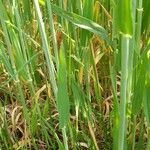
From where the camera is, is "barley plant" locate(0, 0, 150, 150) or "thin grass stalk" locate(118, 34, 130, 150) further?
"barley plant" locate(0, 0, 150, 150)

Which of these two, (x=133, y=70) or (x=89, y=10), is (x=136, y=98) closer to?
(x=133, y=70)

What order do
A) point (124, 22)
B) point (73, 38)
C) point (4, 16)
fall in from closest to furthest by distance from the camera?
point (124, 22) < point (4, 16) < point (73, 38)

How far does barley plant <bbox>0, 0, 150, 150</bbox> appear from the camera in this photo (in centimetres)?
53

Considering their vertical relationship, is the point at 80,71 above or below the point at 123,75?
below

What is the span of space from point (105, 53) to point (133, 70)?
0.92ft

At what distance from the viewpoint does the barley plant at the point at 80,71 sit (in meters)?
0.53

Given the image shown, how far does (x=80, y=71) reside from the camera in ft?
2.80

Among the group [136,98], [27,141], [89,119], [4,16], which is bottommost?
[27,141]

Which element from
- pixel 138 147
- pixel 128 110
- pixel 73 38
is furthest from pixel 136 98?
pixel 73 38

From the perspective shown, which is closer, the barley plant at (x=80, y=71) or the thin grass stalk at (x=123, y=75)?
the thin grass stalk at (x=123, y=75)

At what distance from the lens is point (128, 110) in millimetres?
657

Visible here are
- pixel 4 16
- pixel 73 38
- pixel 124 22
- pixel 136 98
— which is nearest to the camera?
pixel 124 22

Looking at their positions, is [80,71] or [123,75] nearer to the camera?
[123,75]

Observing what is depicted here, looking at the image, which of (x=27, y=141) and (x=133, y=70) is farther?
(x=27, y=141)
